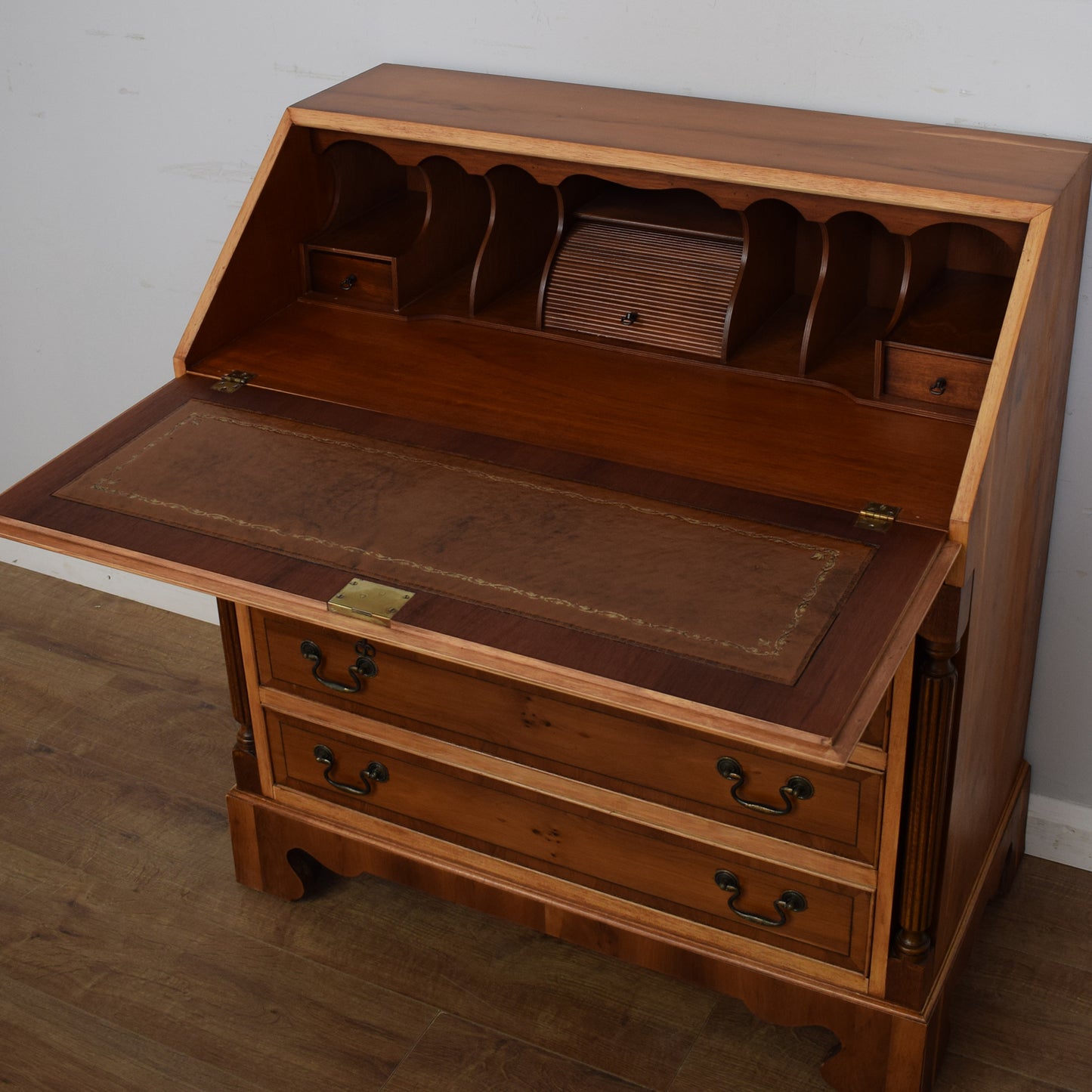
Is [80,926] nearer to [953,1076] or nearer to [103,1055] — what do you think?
[103,1055]

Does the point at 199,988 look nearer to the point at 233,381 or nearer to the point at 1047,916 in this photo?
the point at 233,381

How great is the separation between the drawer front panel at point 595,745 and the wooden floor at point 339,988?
51 centimetres

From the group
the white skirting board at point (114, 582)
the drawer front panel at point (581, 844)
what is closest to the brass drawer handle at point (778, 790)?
the drawer front panel at point (581, 844)

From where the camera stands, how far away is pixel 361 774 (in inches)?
91.0

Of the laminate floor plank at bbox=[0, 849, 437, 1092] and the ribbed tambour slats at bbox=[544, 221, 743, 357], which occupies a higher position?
the ribbed tambour slats at bbox=[544, 221, 743, 357]

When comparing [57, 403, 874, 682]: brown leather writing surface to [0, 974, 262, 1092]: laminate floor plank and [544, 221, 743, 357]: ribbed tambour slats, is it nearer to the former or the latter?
[544, 221, 743, 357]: ribbed tambour slats

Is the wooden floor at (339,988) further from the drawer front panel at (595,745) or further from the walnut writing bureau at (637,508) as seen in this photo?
the drawer front panel at (595,745)

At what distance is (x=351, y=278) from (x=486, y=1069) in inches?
51.1

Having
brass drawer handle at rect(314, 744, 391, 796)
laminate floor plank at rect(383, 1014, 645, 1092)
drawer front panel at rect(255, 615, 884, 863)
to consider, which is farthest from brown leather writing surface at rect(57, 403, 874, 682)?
laminate floor plank at rect(383, 1014, 645, 1092)

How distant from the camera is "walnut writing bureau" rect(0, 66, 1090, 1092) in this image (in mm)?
1635

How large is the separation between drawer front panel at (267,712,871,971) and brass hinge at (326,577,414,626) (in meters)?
0.63

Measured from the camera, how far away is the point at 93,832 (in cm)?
274

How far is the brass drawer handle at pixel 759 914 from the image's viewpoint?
2.04 m

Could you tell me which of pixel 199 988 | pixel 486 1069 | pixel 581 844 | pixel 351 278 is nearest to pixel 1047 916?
pixel 581 844
